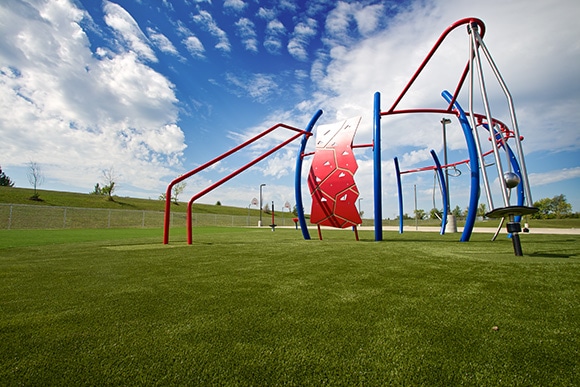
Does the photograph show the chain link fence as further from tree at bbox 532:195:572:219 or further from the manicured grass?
tree at bbox 532:195:572:219

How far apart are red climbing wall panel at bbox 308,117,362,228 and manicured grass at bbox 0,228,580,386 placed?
624 cm

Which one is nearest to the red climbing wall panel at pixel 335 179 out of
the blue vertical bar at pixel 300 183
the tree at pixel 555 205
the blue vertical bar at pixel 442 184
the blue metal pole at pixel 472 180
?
the blue vertical bar at pixel 300 183

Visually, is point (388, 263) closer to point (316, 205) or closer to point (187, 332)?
point (187, 332)

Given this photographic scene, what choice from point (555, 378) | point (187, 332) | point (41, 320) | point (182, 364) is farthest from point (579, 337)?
point (41, 320)

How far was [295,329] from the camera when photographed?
203 cm

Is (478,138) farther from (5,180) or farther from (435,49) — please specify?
(5,180)

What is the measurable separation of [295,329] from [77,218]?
104ft

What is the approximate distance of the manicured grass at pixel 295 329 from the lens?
1483 mm

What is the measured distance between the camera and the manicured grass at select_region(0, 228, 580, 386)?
1483 mm

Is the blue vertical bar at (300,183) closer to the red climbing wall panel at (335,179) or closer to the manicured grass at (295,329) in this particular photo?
the red climbing wall panel at (335,179)

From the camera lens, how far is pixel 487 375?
4.71 feet

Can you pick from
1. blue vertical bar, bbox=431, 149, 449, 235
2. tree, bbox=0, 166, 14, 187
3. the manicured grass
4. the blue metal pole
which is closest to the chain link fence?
the manicured grass

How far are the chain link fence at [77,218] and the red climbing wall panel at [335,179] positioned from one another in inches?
903

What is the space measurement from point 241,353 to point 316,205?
907 centimetres
